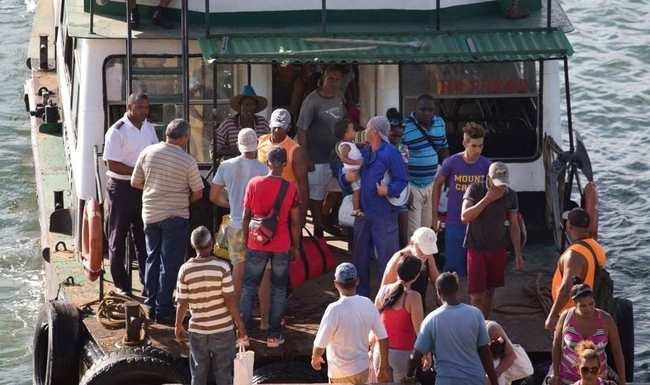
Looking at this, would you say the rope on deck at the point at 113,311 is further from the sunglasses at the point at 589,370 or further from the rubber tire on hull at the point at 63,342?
the sunglasses at the point at 589,370

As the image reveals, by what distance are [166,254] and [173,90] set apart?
6.34 feet

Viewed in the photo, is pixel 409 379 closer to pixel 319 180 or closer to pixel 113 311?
pixel 113 311

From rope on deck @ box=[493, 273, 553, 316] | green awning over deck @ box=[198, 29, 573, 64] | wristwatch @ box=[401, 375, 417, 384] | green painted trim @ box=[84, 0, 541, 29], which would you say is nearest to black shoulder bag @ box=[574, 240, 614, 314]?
rope on deck @ box=[493, 273, 553, 316]

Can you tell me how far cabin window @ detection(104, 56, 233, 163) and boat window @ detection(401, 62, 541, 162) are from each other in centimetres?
164

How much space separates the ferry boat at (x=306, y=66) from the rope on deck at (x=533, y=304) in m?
0.02

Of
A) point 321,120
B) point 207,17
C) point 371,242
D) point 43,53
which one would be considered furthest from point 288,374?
point 43,53

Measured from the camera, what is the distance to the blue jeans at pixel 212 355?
10.9m

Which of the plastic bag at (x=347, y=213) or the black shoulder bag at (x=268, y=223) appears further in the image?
the plastic bag at (x=347, y=213)

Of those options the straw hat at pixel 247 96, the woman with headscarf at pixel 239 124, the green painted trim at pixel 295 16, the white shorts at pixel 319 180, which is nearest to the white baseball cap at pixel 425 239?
the woman with headscarf at pixel 239 124

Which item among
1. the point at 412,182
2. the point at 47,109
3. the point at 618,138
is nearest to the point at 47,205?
the point at 47,109

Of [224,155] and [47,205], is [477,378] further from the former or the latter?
[47,205]

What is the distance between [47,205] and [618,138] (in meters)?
11.1

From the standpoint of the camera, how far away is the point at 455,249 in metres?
12.3

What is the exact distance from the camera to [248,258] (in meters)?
11.8
